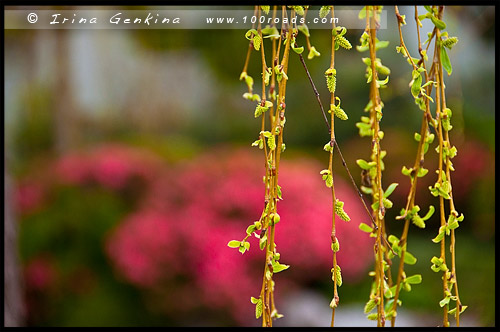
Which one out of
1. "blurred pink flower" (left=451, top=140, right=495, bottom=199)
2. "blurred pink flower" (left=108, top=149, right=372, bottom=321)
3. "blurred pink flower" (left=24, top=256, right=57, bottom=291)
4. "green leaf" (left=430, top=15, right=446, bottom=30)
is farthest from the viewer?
"blurred pink flower" (left=451, top=140, right=495, bottom=199)

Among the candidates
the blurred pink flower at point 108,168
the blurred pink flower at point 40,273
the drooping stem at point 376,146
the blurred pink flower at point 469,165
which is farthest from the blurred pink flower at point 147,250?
the blurred pink flower at point 469,165

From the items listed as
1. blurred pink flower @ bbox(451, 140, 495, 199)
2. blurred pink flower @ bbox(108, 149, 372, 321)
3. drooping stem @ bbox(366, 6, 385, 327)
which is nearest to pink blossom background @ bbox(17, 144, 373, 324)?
blurred pink flower @ bbox(108, 149, 372, 321)

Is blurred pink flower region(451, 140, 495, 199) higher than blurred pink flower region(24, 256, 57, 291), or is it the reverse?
blurred pink flower region(451, 140, 495, 199)

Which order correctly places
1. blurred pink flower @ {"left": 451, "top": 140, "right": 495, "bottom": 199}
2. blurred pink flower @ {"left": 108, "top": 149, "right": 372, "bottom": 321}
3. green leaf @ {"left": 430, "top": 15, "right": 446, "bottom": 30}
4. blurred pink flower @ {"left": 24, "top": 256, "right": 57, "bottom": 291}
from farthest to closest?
1. blurred pink flower @ {"left": 451, "top": 140, "right": 495, "bottom": 199}
2. blurred pink flower @ {"left": 24, "top": 256, "right": 57, "bottom": 291}
3. blurred pink flower @ {"left": 108, "top": 149, "right": 372, "bottom": 321}
4. green leaf @ {"left": 430, "top": 15, "right": 446, "bottom": 30}

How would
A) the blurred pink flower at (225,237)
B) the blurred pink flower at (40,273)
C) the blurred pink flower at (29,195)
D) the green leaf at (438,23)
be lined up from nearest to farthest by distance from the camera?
the green leaf at (438,23), the blurred pink flower at (225,237), the blurred pink flower at (40,273), the blurred pink flower at (29,195)

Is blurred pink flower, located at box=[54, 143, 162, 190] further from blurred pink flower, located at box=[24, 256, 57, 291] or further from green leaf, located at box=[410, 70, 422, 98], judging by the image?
green leaf, located at box=[410, 70, 422, 98]

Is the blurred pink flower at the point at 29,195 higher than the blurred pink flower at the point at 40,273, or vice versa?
the blurred pink flower at the point at 29,195

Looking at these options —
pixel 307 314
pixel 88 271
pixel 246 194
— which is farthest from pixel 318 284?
pixel 88 271

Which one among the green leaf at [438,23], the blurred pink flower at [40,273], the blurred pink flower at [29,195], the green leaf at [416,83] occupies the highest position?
the blurred pink flower at [29,195]

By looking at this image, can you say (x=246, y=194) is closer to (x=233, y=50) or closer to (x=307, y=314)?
(x=307, y=314)

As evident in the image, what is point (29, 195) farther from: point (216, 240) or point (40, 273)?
point (216, 240)

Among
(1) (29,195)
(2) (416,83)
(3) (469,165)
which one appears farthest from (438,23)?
(3) (469,165)

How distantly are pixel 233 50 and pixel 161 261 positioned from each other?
180 centimetres

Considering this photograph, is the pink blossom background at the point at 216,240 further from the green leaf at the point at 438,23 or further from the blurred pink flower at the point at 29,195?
the green leaf at the point at 438,23
